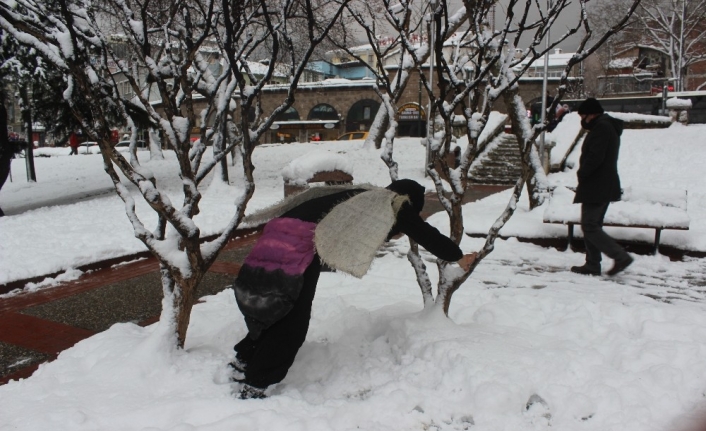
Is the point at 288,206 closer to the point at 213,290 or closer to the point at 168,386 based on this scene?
the point at 168,386

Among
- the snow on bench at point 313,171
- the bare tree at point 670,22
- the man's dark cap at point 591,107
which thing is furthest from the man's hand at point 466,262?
the bare tree at point 670,22

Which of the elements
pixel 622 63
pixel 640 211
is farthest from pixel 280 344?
pixel 622 63

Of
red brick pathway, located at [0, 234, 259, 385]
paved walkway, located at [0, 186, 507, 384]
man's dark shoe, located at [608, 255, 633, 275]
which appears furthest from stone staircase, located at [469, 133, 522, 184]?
red brick pathway, located at [0, 234, 259, 385]

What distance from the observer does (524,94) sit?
128ft

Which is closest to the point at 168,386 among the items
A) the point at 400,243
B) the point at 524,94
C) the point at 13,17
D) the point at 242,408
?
the point at 242,408

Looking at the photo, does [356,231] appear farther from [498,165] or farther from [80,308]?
[498,165]

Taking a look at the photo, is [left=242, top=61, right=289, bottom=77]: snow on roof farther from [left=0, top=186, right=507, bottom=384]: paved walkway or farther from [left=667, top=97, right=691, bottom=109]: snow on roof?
[left=667, top=97, right=691, bottom=109]: snow on roof

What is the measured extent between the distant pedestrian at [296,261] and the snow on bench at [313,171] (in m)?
7.06

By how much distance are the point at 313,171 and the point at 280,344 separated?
291 inches

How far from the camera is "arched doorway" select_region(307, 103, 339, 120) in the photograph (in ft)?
140

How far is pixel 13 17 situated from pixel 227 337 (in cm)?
299

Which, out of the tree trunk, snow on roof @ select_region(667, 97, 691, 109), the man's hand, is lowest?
the man's hand

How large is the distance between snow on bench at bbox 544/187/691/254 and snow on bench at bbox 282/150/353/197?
454 cm

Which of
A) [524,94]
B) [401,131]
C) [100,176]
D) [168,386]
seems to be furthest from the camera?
[401,131]
